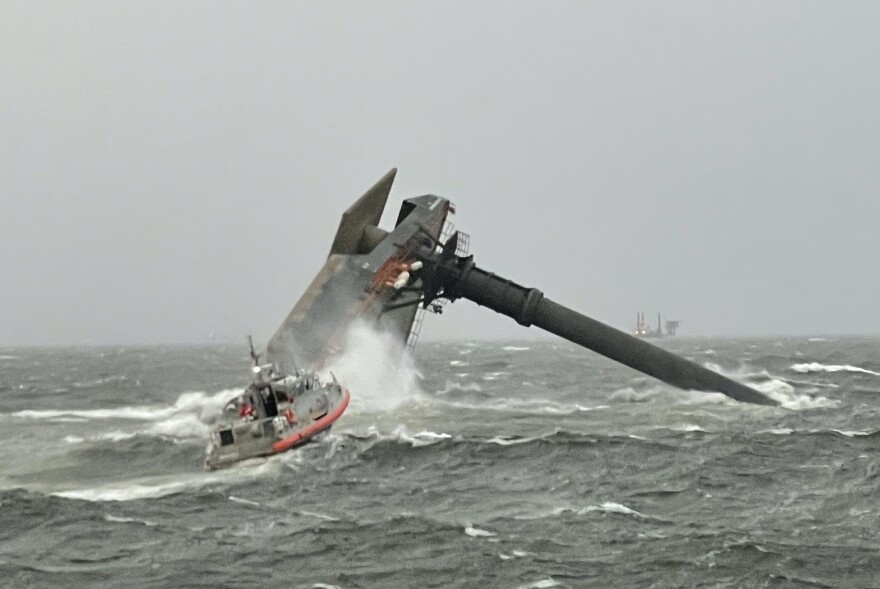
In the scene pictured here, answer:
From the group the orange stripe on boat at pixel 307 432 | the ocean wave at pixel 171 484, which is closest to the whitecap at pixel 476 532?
the ocean wave at pixel 171 484

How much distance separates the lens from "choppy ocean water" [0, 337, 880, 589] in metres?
20.0

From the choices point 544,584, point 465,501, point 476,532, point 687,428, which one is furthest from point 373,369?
point 544,584

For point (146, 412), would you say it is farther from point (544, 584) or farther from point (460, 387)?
point (544, 584)

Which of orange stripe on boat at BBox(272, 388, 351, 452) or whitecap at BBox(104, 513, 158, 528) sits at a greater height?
orange stripe on boat at BBox(272, 388, 351, 452)

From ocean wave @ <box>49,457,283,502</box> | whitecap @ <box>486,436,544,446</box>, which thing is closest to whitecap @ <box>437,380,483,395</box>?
whitecap @ <box>486,436,544,446</box>

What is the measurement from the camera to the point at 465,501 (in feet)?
87.8

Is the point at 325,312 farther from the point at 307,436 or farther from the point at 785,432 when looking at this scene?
the point at 785,432

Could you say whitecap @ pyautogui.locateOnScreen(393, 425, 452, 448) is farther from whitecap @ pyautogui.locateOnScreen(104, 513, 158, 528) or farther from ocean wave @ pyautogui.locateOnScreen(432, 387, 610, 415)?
whitecap @ pyautogui.locateOnScreen(104, 513, 158, 528)

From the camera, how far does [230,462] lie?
32469 mm

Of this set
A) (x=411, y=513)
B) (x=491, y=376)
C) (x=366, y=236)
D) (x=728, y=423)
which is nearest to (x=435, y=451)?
(x=411, y=513)

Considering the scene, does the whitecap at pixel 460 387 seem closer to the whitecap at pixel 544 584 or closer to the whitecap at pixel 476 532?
the whitecap at pixel 476 532

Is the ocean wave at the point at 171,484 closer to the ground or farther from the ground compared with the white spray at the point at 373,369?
closer to the ground

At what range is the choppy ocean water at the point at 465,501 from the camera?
65.8 ft

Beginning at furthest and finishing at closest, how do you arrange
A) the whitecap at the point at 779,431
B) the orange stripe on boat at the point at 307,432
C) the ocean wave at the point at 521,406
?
the ocean wave at the point at 521,406, the whitecap at the point at 779,431, the orange stripe on boat at the point at 307,432
